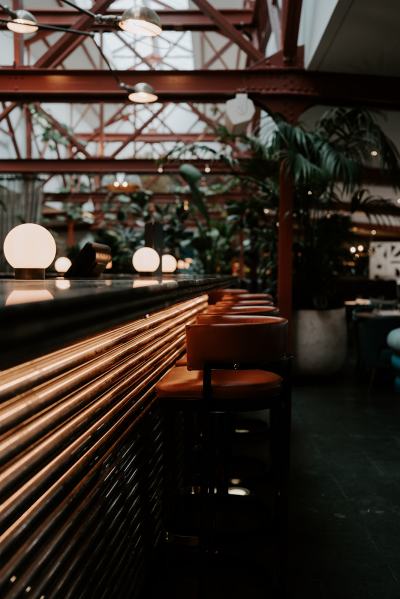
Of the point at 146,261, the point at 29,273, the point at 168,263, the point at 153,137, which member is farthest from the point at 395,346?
the point at 153,137

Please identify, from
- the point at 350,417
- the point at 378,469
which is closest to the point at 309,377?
the point at 350,417

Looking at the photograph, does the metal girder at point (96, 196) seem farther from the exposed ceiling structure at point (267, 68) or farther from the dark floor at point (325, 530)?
the dark floor at point (325, 530)

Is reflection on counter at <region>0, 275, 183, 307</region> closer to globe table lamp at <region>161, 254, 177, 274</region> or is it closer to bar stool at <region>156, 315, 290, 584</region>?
bar stool at <region>156, 315, 290, 584</region>

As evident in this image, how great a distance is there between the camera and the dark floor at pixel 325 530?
2.14 meters

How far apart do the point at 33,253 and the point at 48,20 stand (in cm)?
815

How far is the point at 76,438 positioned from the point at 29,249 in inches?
36.9

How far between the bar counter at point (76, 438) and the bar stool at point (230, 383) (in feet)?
0.53

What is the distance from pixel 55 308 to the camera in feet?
2.63

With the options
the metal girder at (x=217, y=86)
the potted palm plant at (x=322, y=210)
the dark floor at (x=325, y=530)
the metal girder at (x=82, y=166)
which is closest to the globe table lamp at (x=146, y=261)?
the dark floor at (x=325, y=530)

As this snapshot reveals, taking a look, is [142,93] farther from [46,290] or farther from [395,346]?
[46,290]

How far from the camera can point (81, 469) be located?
4.51ft

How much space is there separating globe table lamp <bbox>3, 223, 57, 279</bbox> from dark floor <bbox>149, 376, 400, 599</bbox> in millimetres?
1119

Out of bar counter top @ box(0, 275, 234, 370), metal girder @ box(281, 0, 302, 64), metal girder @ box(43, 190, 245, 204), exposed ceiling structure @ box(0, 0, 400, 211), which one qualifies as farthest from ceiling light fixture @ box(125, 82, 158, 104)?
metal girder @ box(43, 190, 245, 204)

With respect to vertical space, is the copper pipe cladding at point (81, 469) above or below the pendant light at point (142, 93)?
below
